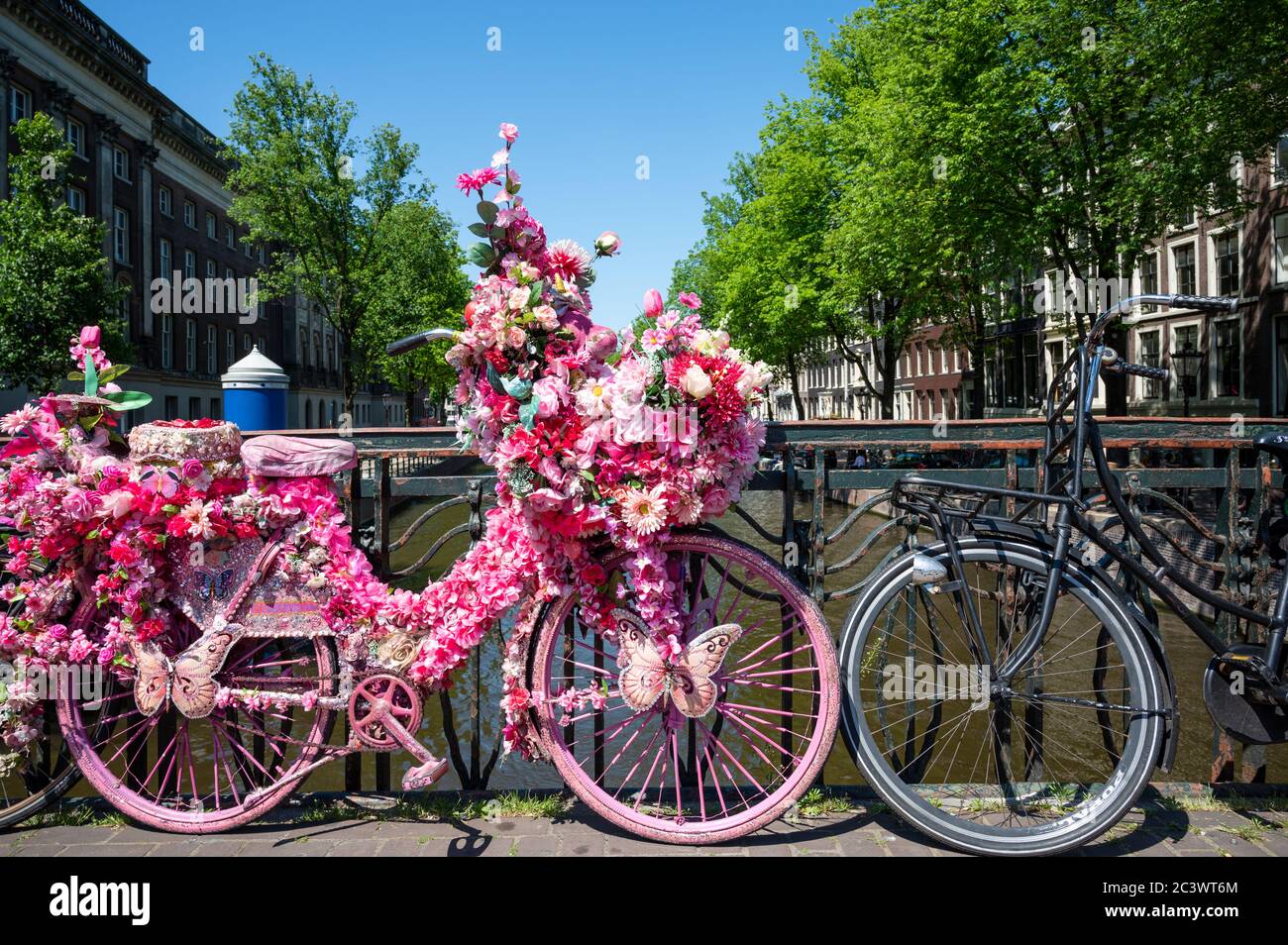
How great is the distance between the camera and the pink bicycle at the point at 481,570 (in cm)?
300

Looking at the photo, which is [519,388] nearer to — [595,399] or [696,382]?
[595,399]

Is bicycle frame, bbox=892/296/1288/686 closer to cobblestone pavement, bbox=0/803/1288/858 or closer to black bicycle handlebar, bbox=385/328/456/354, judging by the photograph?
cobblestone pavement, bbox=0/803/1288/858

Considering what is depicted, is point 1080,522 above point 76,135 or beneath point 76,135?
beneath

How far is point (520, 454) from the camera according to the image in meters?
2.97

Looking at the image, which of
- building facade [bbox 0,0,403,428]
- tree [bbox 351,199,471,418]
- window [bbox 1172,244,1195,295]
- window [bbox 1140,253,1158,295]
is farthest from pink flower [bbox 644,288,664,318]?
window [bbox 1140,253,1158,295]

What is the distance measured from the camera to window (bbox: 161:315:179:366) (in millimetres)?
42500

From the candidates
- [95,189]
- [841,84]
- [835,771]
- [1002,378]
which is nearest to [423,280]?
[95,189]

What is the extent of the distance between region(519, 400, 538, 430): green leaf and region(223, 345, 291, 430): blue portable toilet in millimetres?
3045

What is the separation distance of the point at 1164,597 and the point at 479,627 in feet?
8.00

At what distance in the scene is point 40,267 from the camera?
2206 cm

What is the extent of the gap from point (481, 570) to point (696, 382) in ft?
3.52

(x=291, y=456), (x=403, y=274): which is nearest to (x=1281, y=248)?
(x=403, y=274)

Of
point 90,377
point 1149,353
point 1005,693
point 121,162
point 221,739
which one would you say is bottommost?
point 221,739

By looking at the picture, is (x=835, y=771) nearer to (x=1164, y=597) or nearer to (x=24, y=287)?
(x=1164, y=597)
